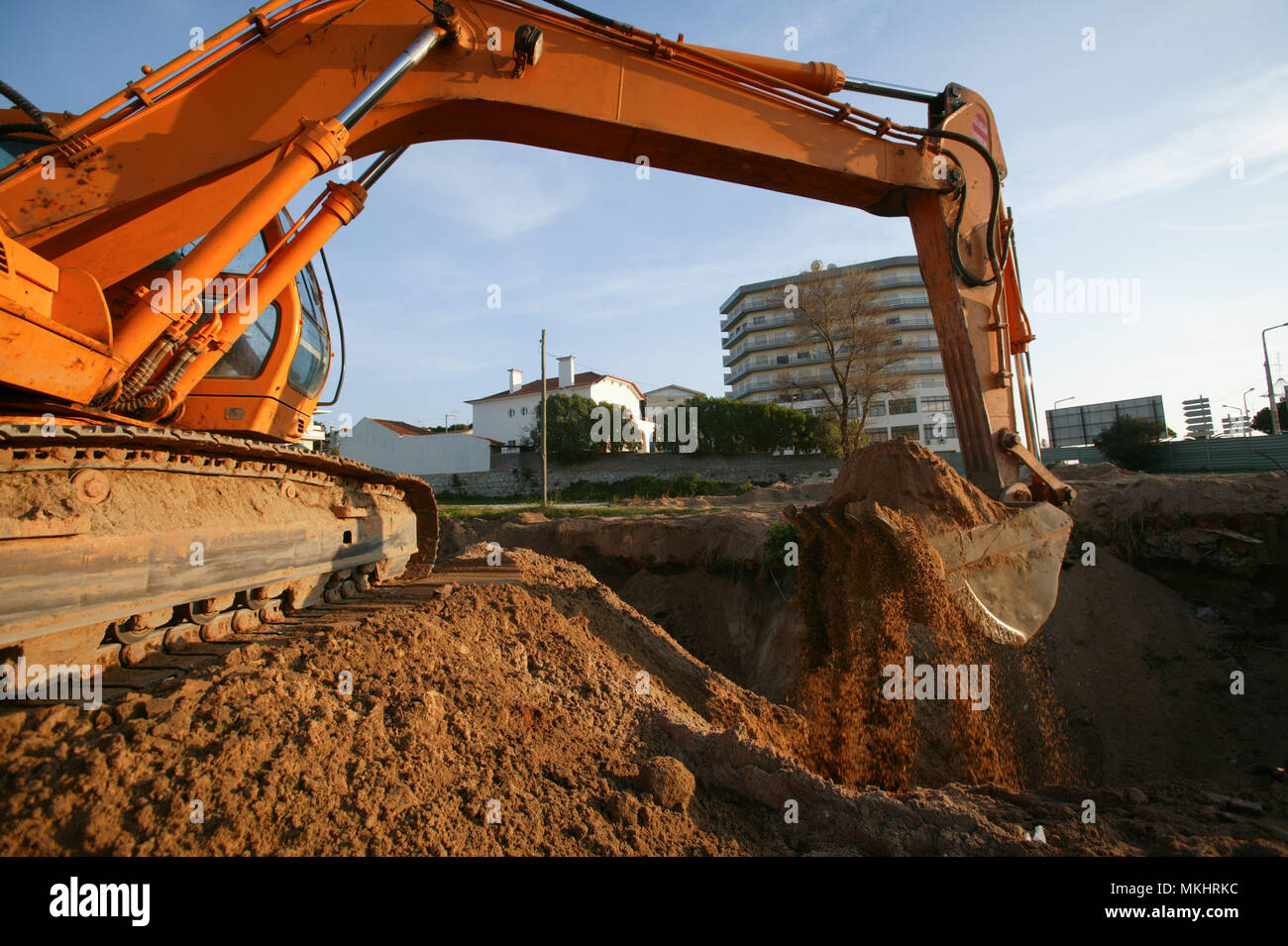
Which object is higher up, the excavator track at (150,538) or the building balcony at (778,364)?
the building balcony at (778,364)

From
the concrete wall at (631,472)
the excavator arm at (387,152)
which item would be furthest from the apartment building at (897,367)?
the excavator arm at (387,152)

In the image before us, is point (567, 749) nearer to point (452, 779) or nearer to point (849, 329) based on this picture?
point (452, 779)

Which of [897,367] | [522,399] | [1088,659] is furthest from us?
[897,367]

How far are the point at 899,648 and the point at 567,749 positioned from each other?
9.16 feet

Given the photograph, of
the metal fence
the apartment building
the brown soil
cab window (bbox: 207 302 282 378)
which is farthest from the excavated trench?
the apartment building

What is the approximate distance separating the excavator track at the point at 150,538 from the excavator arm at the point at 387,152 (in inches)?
19.0

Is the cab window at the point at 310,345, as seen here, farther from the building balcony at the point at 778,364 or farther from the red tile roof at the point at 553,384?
A: the building balcony at the point at 778,364

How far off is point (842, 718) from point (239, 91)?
5.75 metres

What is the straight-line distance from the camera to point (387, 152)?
4965 millimetres

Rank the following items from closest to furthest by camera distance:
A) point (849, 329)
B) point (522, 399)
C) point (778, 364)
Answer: point (849, 329)
point (522, 399)
point (778, 364)

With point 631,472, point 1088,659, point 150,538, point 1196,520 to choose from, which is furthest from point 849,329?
point 150,538

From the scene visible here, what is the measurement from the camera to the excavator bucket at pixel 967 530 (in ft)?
14.5

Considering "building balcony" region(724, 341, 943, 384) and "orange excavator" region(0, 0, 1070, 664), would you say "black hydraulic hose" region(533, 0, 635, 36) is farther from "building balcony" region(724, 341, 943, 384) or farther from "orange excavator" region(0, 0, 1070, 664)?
"building balcony" region(724, 341, 943, 384)

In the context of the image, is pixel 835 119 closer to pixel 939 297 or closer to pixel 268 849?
pixel 939 297
